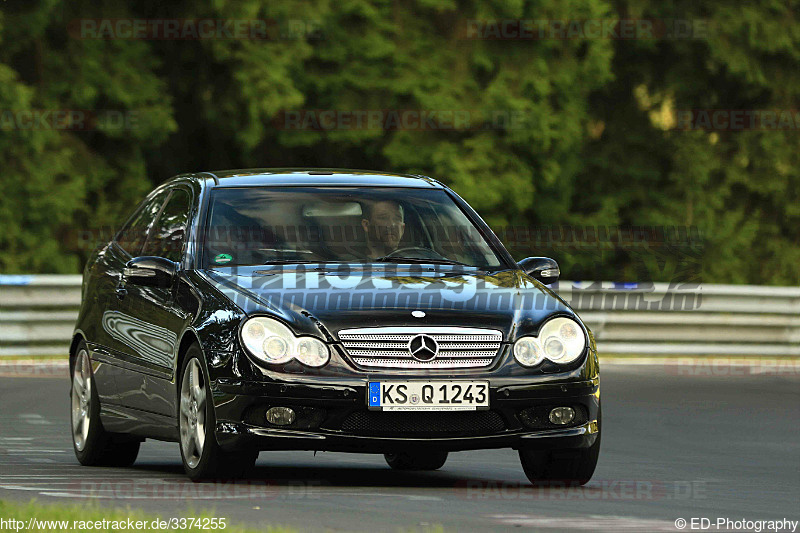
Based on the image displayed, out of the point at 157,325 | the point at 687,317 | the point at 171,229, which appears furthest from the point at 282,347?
the point at 687,317

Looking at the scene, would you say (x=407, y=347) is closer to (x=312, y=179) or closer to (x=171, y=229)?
(x=312, y=179)

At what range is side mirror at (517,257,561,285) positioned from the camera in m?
10.2

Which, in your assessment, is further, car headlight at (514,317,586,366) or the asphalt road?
car headlight at (514,317,586,366)

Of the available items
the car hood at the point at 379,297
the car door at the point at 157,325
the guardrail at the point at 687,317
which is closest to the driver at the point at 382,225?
the car hood at the point at 379,297

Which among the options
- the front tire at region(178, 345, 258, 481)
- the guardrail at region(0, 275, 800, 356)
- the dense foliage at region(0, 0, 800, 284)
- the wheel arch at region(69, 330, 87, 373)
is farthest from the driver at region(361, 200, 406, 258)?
the dense foliage at region(0, 0, 800, 284)

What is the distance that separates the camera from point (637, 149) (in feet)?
107

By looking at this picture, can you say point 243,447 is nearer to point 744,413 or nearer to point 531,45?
point 744,413

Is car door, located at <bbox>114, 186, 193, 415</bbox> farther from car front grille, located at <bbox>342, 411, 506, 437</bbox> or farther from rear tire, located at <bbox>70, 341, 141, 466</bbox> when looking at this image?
car front grille, located at <bbox>342, 411, 506, 437</bbox>

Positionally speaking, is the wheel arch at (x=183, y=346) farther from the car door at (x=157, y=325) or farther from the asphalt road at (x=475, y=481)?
the asphalt road at (x=475, y=481)

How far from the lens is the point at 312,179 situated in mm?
10586

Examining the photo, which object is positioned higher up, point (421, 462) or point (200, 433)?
point (200, 433)

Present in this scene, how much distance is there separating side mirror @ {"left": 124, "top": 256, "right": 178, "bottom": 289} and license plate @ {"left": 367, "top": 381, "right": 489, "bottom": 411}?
5.17 ft

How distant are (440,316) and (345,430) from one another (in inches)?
27.5

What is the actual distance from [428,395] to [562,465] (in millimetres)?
1032
